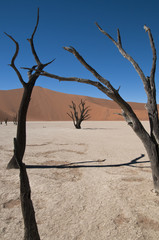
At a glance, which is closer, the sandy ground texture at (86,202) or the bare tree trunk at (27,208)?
the bare tree trunk at (27,208)

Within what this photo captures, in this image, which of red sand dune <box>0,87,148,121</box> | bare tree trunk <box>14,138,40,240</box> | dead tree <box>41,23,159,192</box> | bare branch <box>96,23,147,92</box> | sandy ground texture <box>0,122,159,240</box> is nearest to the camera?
bare tree trunk <box>14,138,40,240</box>

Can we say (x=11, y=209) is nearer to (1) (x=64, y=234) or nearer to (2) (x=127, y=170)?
(1) (x=64, y=234)

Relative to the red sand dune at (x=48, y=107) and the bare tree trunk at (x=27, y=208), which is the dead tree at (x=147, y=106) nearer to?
the bare tree trunk at (x=27, y=208)

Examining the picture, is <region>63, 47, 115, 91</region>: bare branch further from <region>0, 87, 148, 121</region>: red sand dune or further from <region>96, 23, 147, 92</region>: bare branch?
<region>0, 87, 148, 121</region>: red sand dune

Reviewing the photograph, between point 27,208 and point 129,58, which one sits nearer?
point 27,208

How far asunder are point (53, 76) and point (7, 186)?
2046mm

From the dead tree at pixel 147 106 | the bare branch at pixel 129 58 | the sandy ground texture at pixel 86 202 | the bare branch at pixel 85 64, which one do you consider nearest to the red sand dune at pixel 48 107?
the sandy ground texture at pixel 86 202

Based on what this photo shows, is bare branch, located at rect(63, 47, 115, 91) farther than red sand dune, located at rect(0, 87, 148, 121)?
No

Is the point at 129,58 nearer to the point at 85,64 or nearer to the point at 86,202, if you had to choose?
the point at 85,64

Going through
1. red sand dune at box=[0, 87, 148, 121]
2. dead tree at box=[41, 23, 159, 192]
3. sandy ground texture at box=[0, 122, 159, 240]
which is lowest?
sandy ground texture at box=[0, 122, 159, 240]

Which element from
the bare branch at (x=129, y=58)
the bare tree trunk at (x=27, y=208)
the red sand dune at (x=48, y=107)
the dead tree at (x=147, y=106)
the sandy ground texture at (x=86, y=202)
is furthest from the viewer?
the red sand dune at (x=48, y=107)

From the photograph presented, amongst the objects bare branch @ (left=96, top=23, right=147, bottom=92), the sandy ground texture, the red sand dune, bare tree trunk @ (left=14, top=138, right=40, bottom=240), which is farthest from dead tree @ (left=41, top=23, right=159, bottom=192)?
the red sand dune

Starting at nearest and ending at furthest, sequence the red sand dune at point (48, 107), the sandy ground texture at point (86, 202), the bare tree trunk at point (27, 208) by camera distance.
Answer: the bare tree trunk at point (27, 208) < the sandy ground texture at point (86, 202) < the red sand dune at point (48, 107)

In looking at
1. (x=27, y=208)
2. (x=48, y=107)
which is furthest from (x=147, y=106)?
(x=48, y=107)
